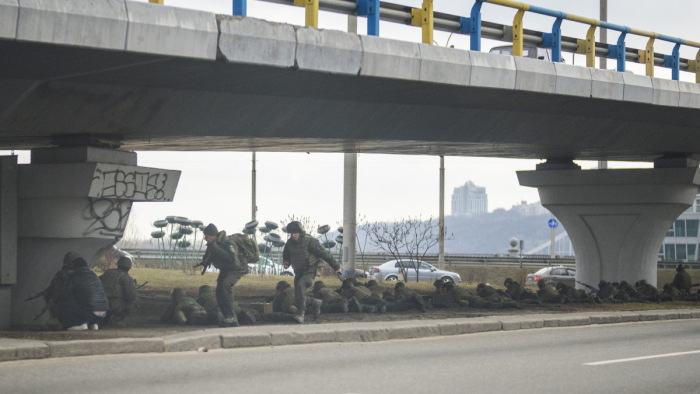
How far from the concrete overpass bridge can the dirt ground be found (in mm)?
1871

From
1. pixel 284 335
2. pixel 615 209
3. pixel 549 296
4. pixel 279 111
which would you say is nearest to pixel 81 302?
pixel 284 335

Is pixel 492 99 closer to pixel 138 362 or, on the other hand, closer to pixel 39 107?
pixel 39 107

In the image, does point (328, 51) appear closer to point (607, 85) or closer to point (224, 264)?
point (224, 264)

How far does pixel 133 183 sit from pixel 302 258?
3183mm

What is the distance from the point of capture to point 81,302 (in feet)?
43.1

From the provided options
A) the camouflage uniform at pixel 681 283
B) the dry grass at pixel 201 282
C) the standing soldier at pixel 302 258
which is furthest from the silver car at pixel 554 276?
the standing soldier at pixel 302 258

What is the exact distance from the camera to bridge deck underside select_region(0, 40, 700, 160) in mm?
13109

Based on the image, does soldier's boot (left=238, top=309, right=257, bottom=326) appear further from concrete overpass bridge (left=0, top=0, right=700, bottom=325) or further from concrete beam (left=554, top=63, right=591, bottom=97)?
concrete beam (left=554, top=63, right=591, bottom=97)

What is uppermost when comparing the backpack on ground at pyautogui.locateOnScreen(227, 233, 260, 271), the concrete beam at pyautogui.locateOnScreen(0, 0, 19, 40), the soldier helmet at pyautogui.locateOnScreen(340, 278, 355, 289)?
the concrete beam at pyautogui.locateOnScreen(0, 0, 19, 40)

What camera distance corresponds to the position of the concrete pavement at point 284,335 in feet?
35.7

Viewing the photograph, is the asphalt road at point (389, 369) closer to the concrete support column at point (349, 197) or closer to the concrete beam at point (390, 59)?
the concrete beam at point (390, 59)

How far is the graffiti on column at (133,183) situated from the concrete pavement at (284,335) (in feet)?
10.3

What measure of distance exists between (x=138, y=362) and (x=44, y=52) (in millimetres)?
3867

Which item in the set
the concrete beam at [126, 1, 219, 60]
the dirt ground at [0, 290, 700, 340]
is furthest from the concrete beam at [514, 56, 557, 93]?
the concrete beam at [126, 1, 219, 60]
